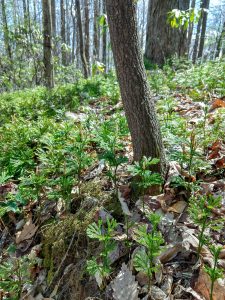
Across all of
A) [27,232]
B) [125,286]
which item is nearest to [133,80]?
[125,286]

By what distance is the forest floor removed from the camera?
1.51 meters

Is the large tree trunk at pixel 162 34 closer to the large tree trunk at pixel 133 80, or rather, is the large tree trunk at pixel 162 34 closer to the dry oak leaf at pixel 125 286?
the large tree trunk at pixel 133 80

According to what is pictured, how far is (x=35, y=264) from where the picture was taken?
6.46ft

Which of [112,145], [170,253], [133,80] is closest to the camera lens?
[170,253]

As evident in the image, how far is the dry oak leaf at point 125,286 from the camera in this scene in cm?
151

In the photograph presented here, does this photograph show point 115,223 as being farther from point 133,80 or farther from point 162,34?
point 162,34

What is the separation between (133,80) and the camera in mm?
1914

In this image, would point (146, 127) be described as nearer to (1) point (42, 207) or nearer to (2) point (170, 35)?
(1) point (42, 207)

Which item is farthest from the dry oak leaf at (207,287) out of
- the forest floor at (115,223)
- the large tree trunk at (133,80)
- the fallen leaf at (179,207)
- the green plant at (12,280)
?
the green plant at (12,280)

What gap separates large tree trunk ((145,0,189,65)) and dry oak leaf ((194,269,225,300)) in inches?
235

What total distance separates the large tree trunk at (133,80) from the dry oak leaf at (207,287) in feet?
2.71

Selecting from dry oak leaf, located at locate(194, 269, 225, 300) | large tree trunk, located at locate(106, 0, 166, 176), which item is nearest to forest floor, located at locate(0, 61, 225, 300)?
dry oak leaf, located at locate(194, 269, 225, 300)

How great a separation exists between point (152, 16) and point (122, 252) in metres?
6.39

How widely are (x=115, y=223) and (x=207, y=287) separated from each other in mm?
554
